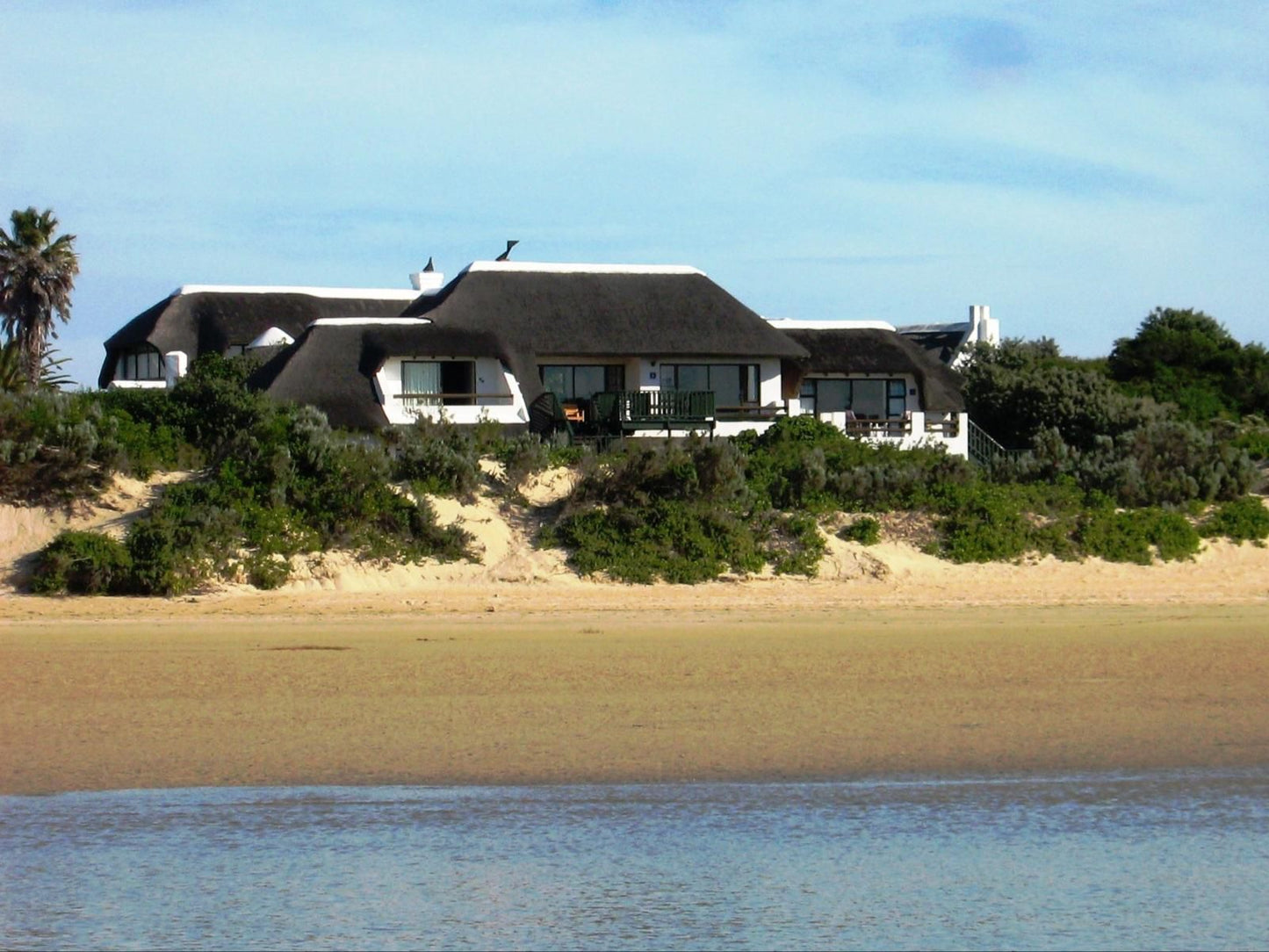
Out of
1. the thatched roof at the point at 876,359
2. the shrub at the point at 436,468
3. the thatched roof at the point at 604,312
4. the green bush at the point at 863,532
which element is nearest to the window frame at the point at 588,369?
the thatched roof at the point at 604,312

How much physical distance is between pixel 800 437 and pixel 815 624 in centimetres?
1085

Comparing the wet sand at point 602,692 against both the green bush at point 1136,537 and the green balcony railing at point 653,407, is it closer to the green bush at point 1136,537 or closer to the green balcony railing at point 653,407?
the green bush at point 1136,537

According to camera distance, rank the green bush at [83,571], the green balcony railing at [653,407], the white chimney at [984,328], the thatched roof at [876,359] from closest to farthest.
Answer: the green bush at [83,571] < the green balcony railing at [653,407] < the thatched roof at [876,359] < the white chimney at [984,328]

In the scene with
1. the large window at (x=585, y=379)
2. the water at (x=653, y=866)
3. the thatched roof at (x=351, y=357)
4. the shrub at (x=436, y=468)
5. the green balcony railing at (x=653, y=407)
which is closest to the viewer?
the water at (x=653, y=866)

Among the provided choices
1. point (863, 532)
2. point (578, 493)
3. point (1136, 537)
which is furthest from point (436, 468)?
point (1136, 537)

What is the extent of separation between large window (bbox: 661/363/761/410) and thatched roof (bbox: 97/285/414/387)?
8748 mm

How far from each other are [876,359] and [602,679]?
26.2 m

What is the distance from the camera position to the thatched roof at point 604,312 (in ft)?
118

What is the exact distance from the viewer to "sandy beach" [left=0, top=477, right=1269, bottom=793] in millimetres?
11438

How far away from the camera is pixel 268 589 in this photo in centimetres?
2119

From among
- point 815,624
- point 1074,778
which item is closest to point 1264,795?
point 1074,778

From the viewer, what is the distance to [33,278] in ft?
163

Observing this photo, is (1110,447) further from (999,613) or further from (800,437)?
(999,613)

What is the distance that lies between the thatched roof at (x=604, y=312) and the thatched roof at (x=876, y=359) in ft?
5.88
